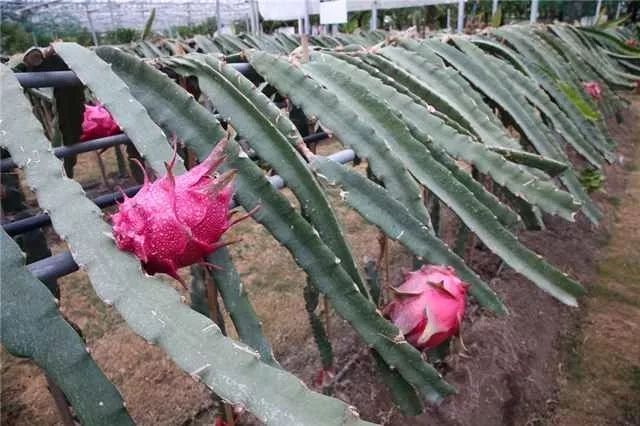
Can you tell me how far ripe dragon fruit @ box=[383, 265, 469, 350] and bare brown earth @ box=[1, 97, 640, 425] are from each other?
43 centimetres

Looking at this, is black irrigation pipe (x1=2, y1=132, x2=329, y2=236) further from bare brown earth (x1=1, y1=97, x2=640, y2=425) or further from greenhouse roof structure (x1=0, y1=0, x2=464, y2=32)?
greenhouse roof structure (x1=0, y1=0, x2=464, y2=32)

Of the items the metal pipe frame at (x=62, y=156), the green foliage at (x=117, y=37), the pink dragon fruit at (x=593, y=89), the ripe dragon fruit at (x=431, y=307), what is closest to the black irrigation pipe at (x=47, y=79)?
the metal pipe frame at (x=62, y=156)

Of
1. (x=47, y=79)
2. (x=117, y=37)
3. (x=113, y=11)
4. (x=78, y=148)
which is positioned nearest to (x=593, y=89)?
(x=78, y=148)

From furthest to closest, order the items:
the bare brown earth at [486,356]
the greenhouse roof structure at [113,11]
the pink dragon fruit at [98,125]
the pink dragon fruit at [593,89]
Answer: the greenhouse roof structure at [113,11], the pink dragon fruit at [593,89], the pink dragon fruit at [98,125], the bare brown earth at [486,356]

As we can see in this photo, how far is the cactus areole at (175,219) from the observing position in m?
0.43

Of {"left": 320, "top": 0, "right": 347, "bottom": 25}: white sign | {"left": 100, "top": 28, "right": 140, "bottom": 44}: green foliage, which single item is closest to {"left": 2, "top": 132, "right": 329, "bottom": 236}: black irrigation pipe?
{"left": 320, "top": 0, "right": 347, "bottom": 25}: white sign

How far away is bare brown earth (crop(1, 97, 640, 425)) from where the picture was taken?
3.97 feet

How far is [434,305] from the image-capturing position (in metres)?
0.78

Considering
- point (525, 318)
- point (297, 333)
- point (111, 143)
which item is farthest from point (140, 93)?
point (525, 318)

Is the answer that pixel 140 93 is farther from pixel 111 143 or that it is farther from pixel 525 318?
pixel 525 318

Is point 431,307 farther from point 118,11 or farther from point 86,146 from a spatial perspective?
point 118,11

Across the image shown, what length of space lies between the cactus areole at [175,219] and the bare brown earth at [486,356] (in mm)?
851

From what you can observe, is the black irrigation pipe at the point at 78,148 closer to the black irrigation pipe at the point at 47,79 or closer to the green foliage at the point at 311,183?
the green foliage at the point at 311,183

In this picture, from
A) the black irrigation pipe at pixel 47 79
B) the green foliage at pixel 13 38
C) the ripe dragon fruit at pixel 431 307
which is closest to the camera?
the black irrigation pipe at pixel 47 79
